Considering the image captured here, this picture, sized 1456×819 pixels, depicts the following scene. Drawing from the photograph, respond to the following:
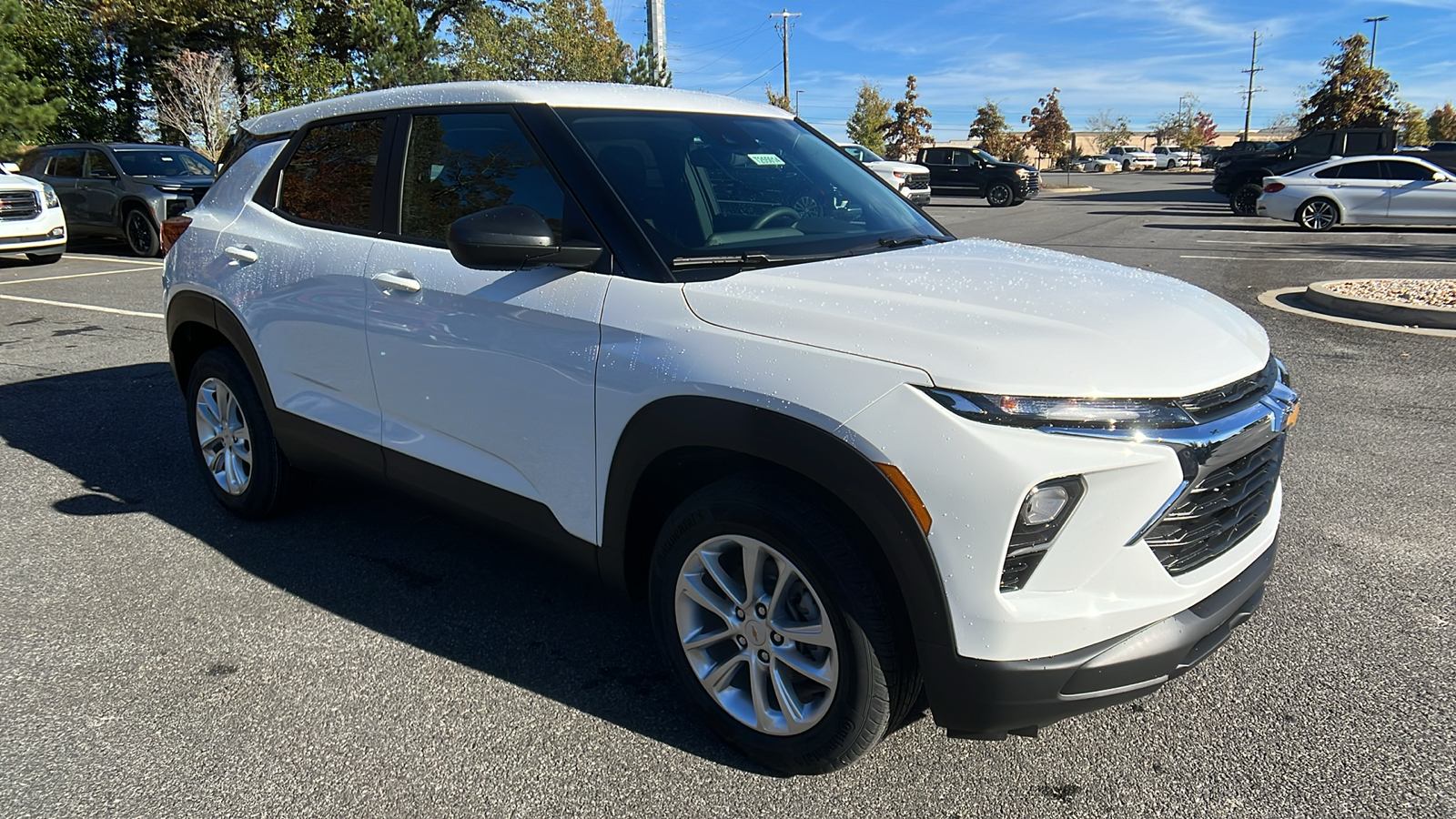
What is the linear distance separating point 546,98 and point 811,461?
1.65 m

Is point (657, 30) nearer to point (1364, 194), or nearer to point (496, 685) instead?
point (1364, 194)

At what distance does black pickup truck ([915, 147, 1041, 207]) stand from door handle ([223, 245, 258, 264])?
28706 mm

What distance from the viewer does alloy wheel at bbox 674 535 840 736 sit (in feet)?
8.13

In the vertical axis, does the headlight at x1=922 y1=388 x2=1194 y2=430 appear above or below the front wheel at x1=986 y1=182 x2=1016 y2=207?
above

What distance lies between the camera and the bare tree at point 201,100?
28.0 m

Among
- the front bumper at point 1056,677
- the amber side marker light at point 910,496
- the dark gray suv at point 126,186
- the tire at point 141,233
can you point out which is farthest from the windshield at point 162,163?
the front bumper at point 1056,677

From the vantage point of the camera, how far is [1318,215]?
19109mm

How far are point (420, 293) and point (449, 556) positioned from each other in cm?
127

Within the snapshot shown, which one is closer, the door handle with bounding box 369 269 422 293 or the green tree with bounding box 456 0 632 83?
the door handle with bounding box 369 269 422 293

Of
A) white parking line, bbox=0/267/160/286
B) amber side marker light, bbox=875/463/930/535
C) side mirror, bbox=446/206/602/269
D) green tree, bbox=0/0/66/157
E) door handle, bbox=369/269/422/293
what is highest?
green tree, bbox=0/0/66/157

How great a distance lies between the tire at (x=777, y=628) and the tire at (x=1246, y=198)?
24892mm

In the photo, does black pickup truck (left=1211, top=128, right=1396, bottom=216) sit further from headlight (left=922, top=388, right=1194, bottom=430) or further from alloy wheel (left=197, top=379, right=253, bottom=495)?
headlight (left=922, top=388, right=1194, bottom=430)

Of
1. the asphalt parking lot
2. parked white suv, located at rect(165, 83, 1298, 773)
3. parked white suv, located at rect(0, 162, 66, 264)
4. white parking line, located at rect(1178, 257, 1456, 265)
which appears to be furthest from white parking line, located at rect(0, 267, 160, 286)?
white parking line, located at rect(1178, 257, 1456, 265)

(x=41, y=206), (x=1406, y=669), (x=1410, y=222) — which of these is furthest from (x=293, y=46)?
(x=1406, y=669)
